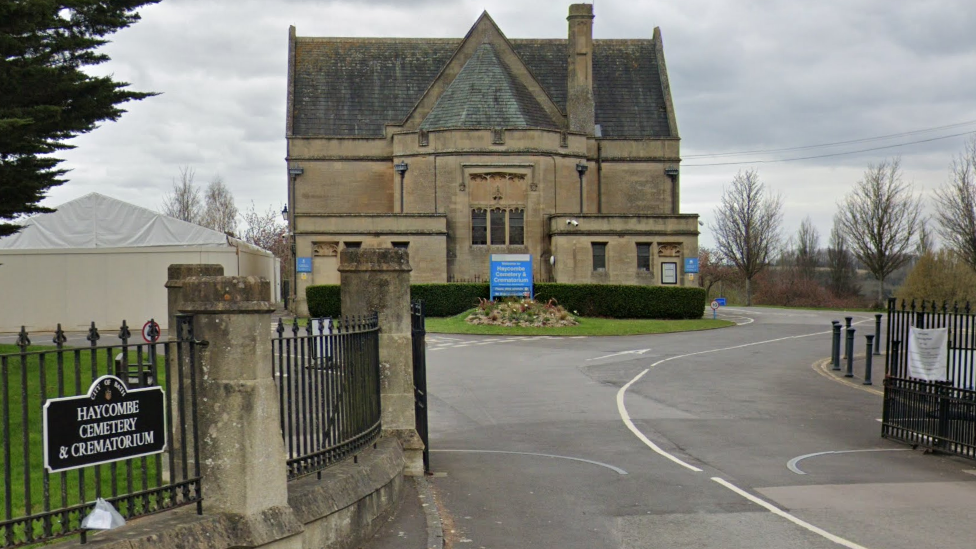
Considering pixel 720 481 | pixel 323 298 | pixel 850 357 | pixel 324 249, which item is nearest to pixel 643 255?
Answer: pixel 324 249

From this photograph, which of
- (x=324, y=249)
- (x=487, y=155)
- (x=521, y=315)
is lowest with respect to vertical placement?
(x=521, y=315)

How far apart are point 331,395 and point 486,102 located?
40210mm

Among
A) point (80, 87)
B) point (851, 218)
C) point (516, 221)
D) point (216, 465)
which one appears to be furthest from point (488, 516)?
point (851, 218)

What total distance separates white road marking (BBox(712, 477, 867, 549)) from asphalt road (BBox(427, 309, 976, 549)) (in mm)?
19

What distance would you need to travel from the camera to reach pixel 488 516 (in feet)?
29.3

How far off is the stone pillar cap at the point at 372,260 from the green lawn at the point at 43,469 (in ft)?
8.61

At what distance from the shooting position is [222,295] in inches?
229

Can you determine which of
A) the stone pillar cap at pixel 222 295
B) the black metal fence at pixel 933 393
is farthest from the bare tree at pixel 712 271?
the stone pillar cap at pixel 222 295

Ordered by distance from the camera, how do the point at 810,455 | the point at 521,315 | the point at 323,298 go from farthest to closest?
1. the point at 323,298
2. the point at 521,315
3. the point at 810,455

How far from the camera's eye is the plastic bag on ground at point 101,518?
4.98 metres

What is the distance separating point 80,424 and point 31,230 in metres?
33.4

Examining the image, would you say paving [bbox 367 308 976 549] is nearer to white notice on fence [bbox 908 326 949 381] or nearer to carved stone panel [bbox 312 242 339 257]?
white notice on fence [bbox 908 326 949 381]

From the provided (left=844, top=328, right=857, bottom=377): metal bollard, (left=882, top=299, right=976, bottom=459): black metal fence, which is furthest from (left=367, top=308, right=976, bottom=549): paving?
(left=844, top=328, right=857, bottom=377): metal bollard

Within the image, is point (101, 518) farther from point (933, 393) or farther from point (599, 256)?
point (599, 256)
